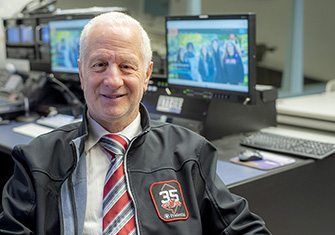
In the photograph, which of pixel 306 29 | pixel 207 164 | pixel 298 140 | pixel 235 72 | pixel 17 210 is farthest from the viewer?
pixel 306 29

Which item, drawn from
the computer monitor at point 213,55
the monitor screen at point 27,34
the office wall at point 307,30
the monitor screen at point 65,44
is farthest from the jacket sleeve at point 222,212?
the office wall at point 307,30

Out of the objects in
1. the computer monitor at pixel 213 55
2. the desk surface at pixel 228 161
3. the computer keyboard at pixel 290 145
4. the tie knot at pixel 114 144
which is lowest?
the desk surface at pixel 228 161

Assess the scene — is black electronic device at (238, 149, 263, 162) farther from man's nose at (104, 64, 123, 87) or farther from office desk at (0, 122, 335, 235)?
man's nose at (104, 64, 123, 87)

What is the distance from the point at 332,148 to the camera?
223 centimetres

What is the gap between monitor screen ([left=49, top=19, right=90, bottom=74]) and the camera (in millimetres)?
2873

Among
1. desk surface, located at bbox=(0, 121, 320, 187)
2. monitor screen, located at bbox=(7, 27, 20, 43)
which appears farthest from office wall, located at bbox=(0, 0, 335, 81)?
desk surface, located at bbox=(0, 121, 320, 187)

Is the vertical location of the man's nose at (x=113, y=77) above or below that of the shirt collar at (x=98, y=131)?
above

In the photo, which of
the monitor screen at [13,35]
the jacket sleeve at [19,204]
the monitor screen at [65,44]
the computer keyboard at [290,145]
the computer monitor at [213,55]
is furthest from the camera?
the monitor screen at [13,35]

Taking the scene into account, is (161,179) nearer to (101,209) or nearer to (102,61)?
(101,209)

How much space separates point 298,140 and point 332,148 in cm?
18

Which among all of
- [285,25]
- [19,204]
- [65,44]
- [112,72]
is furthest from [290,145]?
[285,25]

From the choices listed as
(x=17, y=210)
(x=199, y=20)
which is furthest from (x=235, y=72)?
(x=17, y=210)

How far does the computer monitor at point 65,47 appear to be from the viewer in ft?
9.45

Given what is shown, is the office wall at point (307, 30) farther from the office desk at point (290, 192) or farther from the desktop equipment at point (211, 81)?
the office desk at point (290, 192)
